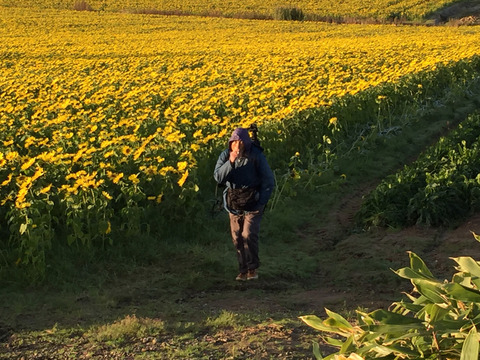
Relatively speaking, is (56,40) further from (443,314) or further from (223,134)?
(443,314)

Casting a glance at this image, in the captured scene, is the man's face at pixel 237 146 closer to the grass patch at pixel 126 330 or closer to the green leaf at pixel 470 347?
the grass patch at pixel 126 330

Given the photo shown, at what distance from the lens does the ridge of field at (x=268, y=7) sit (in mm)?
55625

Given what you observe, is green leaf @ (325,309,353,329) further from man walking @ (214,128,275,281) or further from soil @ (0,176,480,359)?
man walking @ (214,128,275,281)

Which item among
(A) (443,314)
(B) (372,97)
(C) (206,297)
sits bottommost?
(C) (206,297)

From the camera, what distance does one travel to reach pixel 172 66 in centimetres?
A: 2139

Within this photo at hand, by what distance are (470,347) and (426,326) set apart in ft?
0.64

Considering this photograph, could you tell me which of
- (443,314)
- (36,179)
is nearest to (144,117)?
(36,179)

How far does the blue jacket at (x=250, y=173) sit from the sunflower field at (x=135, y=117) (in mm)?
1170

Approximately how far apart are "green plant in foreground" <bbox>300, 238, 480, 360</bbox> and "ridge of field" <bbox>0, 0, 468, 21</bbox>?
53.5 meters

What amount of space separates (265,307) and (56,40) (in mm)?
29353

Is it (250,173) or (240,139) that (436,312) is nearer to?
(240,139)

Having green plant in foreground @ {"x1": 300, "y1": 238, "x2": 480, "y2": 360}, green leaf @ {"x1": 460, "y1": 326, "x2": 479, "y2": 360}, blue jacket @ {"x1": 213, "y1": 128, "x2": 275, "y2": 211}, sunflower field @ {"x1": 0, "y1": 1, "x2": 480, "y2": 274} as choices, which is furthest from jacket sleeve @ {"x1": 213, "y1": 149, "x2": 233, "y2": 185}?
green leaf @ {"x1": 460, "y1": 326, "x2": 479, "y2": 360}

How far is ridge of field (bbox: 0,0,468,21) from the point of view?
2190 inches

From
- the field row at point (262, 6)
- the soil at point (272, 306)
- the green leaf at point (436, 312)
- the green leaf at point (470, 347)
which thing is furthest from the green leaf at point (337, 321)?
the field row at point (262, 6)
